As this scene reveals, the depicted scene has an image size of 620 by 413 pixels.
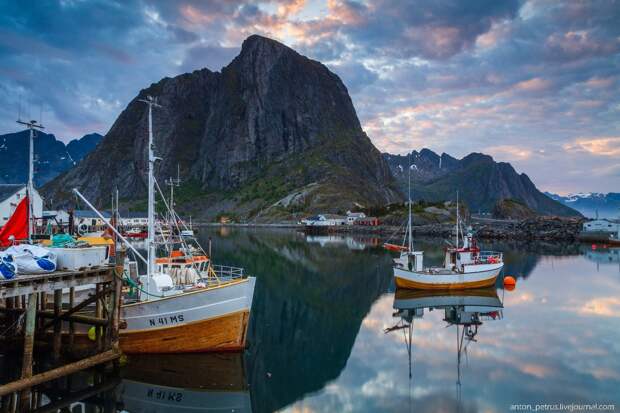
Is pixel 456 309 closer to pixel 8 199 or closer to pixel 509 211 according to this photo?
pixel 8 199

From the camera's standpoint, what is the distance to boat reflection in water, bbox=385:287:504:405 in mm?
30816

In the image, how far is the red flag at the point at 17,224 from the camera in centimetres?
2486

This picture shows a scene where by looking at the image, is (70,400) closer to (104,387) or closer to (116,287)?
(104,387)

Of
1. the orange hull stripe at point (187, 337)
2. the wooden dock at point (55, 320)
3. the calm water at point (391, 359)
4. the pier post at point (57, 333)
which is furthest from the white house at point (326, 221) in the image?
the pier post at point (57, 333)

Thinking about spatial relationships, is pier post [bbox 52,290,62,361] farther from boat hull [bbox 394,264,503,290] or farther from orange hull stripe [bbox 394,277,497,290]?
orange hull stripe [bbox 394,277,497,290]

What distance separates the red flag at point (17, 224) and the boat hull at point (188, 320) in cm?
799

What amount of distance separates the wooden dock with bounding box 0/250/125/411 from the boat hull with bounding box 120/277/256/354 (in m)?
1.58

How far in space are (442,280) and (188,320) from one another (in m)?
28.0

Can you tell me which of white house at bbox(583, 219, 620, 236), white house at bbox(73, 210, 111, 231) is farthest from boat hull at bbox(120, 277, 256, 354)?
white house at bbox(583, 219, 620, 236)

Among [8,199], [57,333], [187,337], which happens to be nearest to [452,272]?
[187,337]

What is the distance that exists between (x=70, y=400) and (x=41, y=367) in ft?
13.6

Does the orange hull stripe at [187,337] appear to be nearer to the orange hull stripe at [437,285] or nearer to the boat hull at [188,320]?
the boat hull at [188,320]

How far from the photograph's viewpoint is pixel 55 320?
71.5 ft

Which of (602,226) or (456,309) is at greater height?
(602,226)
